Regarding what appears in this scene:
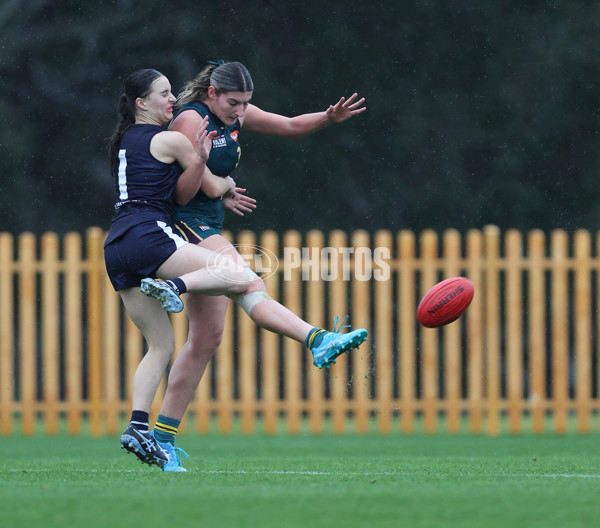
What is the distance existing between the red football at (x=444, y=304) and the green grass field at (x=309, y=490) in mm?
805

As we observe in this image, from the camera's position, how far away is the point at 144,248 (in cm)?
572

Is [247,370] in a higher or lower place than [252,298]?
lower

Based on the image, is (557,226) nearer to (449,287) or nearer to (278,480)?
(449,287)

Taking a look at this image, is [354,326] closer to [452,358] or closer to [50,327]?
[452,358]

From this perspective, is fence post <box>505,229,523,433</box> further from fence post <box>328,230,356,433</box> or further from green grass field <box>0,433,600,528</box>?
green grass field <box>0,433,600,528</box>

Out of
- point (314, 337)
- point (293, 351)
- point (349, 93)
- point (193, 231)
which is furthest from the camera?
point (349, 93)

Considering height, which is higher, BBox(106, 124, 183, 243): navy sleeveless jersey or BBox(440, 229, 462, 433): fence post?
BBox(106, 124, 183, 243): navy sleeveless jersey

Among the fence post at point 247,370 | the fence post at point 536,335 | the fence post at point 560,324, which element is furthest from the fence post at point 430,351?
the fence post at point 247,370

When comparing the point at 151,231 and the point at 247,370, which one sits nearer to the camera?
the point at 151,231

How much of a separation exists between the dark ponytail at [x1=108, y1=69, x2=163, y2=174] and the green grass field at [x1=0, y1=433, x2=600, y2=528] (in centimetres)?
159

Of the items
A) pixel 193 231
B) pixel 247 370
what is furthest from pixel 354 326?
pixel 193 231

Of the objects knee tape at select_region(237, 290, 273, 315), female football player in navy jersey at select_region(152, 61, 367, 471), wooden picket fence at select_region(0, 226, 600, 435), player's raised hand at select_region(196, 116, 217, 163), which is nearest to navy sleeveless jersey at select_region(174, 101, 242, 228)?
female football player in navy jersey at select_region(152, 61, 367, 471)

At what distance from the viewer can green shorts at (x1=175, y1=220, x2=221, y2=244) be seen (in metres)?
6.00

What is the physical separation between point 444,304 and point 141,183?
1846 millimetres
